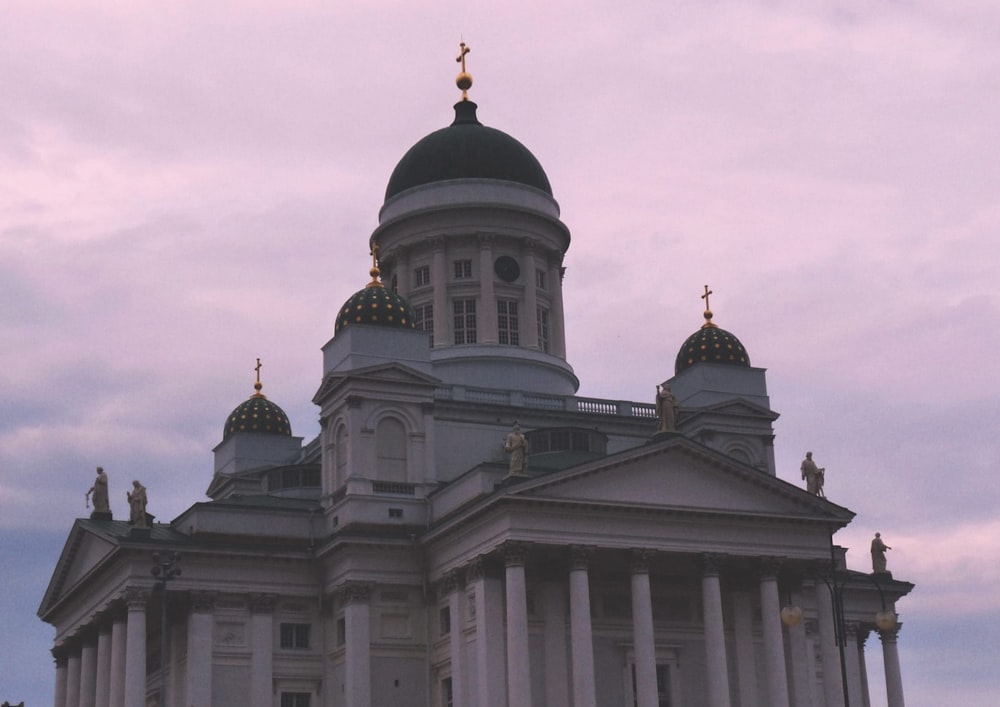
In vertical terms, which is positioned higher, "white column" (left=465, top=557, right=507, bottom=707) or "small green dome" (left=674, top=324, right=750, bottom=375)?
"small green dome" (left=674, top=324, right=750, bottom=375)

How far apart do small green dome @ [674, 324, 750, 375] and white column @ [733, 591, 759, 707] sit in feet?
43.2

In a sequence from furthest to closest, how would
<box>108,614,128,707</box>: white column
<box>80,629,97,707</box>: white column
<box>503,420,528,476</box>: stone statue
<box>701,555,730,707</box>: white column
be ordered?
<box>80,629,97,707</box>: white column, <box>108,614,128,707</box>: white column, <box>503,420,528,476</box>: stone statue, <box>701,555,730,707</box>: white column

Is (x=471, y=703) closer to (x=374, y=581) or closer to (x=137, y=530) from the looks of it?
(x=374, y=581)

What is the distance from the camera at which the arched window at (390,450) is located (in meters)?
62.7

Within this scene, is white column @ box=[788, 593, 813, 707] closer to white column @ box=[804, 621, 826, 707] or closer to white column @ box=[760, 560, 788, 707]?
white column @ box=[804, 621, 826, 707]

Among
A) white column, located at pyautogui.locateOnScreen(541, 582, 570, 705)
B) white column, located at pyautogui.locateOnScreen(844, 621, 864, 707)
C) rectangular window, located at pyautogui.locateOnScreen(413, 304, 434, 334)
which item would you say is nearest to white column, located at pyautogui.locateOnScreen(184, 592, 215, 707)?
white column, located at pyautogui.locateOnScreen(541, 582, 570, 705)

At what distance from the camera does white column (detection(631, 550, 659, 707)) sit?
5428 centimetres

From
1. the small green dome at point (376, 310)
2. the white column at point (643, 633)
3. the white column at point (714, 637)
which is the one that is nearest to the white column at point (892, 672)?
the white column at point (714, 637)

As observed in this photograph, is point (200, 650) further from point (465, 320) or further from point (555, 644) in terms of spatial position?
point (465, 320)

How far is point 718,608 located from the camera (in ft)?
186

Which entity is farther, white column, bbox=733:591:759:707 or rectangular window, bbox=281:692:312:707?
rectangular window, bbox=281:692:312:707

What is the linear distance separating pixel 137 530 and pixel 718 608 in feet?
73.0

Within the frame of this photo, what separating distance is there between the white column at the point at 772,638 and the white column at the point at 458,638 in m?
11.0

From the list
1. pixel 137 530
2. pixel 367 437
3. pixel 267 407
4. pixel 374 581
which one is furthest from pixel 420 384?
pixel 267 407
